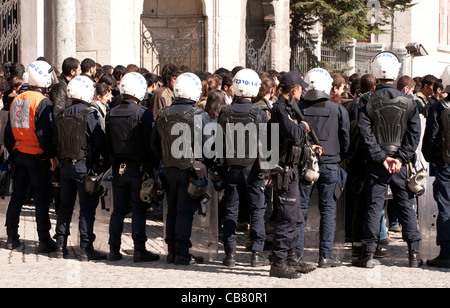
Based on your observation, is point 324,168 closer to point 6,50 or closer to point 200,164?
point 200,164

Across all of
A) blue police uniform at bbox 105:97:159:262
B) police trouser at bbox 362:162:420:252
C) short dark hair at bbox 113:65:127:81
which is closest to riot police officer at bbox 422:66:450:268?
police trouser at bbox 362:162:420:252

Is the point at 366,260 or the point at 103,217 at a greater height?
the point at 103,217

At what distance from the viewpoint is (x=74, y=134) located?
380 inches

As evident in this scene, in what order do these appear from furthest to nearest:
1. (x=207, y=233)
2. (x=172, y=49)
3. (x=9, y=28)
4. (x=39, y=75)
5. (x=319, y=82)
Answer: (x=172, y=49) → (x=9, y=28) → (x=39, y=75) → (x=207, y=233) → (x=319, y=82)

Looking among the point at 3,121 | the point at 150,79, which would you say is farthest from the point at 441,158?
the point at 3,121

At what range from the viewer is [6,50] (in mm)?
17312

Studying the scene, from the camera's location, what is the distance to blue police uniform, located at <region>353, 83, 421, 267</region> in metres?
9.29

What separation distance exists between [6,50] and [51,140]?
25.7ft

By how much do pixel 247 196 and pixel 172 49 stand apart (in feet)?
38.0

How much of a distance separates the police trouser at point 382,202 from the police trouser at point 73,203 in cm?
291

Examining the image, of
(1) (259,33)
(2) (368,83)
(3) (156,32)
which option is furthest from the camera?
(1) (259,33)

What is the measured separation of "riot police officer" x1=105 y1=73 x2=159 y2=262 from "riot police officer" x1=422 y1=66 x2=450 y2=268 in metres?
2.92

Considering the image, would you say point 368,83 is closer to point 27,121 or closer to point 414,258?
point 414,258

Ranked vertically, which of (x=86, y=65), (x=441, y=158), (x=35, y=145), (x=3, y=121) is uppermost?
(x=86, y=65)
